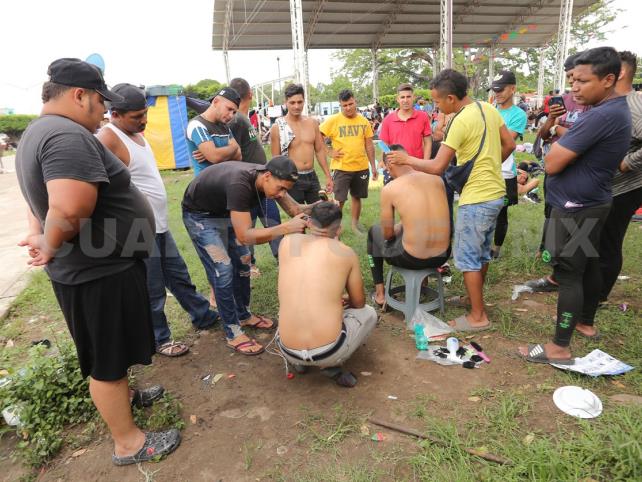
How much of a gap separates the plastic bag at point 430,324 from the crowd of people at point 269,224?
3.8 inches

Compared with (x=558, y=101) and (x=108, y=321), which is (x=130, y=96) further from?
(x=558, y=101)

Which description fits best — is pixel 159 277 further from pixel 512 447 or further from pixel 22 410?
pixel 512 447

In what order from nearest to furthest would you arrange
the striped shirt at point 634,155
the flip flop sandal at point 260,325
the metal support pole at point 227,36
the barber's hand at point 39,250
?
the barber's hand at point 39,250
the striped shirt at point 634,155
the flip flop sandal at point 260,325
the metal support pole at point 227,36

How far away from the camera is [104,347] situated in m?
2.02

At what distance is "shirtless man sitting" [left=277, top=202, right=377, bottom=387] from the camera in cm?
250

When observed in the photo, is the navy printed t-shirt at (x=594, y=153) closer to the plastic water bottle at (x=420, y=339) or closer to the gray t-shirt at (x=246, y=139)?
the plastic water bottle at (x=420, y=339)

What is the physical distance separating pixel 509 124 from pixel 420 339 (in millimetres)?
2794

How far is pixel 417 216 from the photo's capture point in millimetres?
3219

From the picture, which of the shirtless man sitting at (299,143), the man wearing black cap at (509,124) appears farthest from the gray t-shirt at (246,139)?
the man wearing black cap at (509,124)

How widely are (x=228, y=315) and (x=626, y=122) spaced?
2.96 metres

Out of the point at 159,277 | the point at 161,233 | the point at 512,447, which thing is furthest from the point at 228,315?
the point at 512,447

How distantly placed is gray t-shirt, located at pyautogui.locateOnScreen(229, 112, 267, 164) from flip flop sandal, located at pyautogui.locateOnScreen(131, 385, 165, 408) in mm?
2455

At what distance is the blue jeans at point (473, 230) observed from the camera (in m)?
3.09

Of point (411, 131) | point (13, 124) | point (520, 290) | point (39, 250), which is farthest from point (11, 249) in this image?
point (13, 124)
